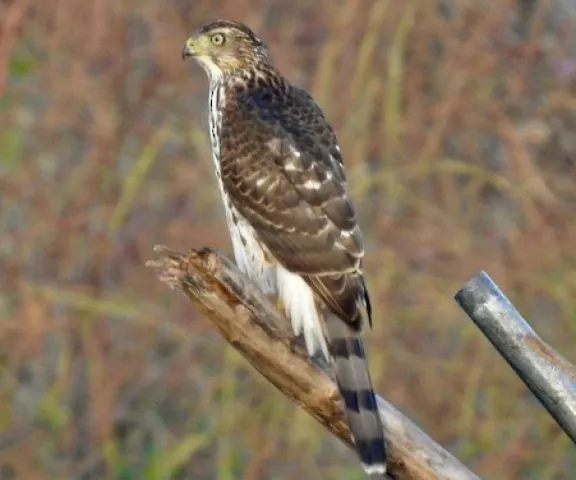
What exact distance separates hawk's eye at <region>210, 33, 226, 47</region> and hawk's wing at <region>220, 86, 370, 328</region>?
0.50 metres

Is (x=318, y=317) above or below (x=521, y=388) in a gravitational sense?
above

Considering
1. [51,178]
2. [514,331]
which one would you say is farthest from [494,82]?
[514,331]

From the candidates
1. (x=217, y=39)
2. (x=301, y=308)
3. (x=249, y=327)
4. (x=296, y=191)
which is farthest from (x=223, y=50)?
(x=249, y=327)

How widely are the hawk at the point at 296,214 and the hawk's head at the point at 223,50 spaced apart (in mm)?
155

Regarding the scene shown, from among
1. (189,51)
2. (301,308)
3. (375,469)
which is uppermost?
(189,51)

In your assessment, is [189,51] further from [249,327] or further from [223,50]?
[249,327]

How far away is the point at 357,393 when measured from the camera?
3598 mm

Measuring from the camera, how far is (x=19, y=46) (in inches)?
304

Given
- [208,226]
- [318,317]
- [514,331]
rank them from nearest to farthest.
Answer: [514,331] → [318,317] → [208,226]

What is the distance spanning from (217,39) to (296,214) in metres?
1.07

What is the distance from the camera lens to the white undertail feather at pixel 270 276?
3.93 m

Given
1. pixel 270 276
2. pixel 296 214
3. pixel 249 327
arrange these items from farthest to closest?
pixel 270 276 < pixel 296 214 < pixel 249 327

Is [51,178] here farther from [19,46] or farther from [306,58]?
[306,58]

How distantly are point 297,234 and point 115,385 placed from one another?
139 inches
